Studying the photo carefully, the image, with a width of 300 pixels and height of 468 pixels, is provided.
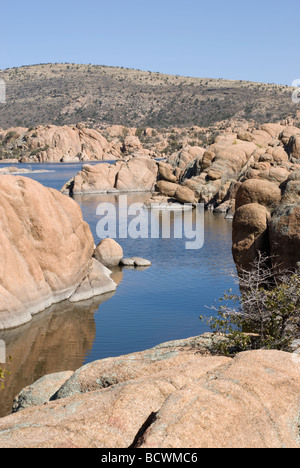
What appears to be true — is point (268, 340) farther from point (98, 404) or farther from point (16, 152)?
point (16, 152)

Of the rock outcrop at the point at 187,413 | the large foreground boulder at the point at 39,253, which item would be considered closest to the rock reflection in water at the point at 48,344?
the large foreground boulder at the point at 39,253

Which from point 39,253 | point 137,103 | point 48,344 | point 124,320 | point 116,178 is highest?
point 137,103

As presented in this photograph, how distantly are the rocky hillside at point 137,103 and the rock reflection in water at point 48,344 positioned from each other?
139 metres

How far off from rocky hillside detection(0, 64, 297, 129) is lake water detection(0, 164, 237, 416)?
13064 cm

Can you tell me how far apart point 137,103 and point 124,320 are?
16708 centimetres

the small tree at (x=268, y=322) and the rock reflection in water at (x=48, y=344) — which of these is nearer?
the small tree at (x=268, y=322)

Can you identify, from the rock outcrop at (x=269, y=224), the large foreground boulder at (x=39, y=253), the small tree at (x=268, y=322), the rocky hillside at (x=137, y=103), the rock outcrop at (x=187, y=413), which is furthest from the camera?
the rocky hillside at (x=137, y=103)

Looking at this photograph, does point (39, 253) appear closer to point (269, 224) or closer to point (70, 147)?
point (269, 224)

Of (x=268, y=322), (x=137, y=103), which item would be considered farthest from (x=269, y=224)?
(x=137, y=103)

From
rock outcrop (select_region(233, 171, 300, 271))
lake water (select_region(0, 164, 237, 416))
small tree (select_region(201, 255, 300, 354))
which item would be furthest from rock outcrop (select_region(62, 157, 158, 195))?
small tree (select_region(201, 255, 300, 354))

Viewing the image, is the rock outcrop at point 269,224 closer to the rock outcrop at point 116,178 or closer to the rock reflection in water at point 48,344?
the rock reflection in water at point 48,344

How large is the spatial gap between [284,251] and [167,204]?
4471 centimetres

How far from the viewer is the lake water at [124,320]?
66.0 feet

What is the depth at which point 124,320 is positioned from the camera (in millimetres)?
23984
